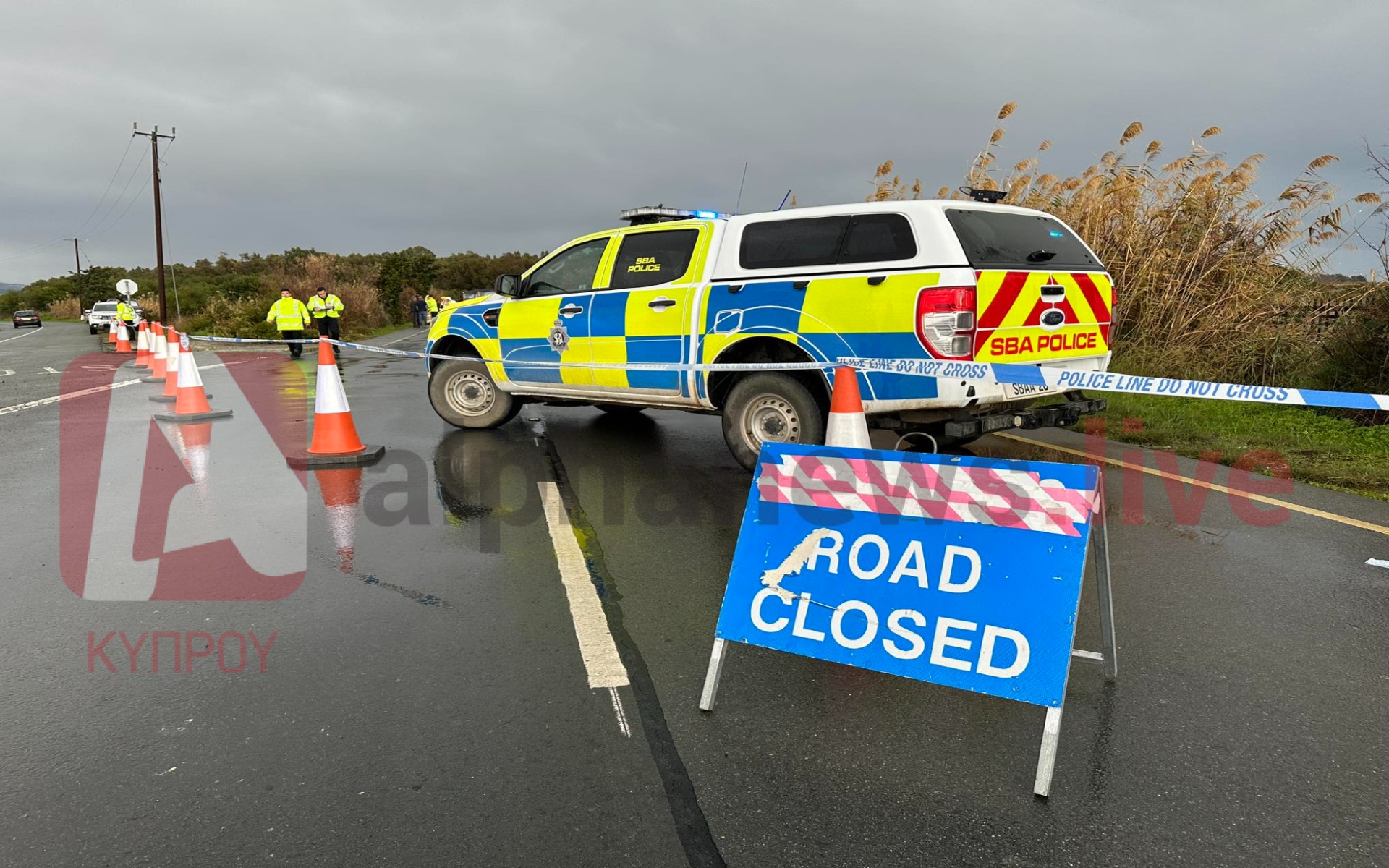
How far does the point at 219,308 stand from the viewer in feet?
135

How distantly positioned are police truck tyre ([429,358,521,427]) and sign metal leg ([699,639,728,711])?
19.9 feet

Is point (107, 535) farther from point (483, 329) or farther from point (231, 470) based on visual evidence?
point (483, 329)

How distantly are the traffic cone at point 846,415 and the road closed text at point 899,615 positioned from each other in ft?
5.88

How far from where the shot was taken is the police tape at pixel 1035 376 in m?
3.55

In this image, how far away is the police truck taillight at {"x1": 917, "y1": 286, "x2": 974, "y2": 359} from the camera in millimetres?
5547

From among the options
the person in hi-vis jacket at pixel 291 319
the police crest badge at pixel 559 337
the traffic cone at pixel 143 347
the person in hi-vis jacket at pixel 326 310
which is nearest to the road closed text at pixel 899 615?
the police crest badge at pixel 559 337

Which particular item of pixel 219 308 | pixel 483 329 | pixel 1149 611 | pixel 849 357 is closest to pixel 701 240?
pixel 849 357

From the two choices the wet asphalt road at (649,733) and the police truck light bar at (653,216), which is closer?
the wet asphalt road at (649,733)

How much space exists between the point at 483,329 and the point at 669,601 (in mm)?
5226

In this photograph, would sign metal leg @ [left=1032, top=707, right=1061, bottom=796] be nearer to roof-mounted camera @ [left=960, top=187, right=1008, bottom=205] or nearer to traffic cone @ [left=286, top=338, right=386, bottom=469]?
roof-mounted camera @ [left=960, top=187, right=1008, bottom=205]

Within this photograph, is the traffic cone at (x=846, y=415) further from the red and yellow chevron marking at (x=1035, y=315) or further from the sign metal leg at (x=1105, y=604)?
the sign metal leg at (x=1105, y=604)

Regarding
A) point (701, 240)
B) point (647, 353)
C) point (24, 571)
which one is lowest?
point (24, 571)

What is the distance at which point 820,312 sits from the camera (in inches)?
243

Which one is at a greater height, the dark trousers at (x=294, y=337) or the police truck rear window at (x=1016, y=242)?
the police truck rear window at (x=1016, y=242)
